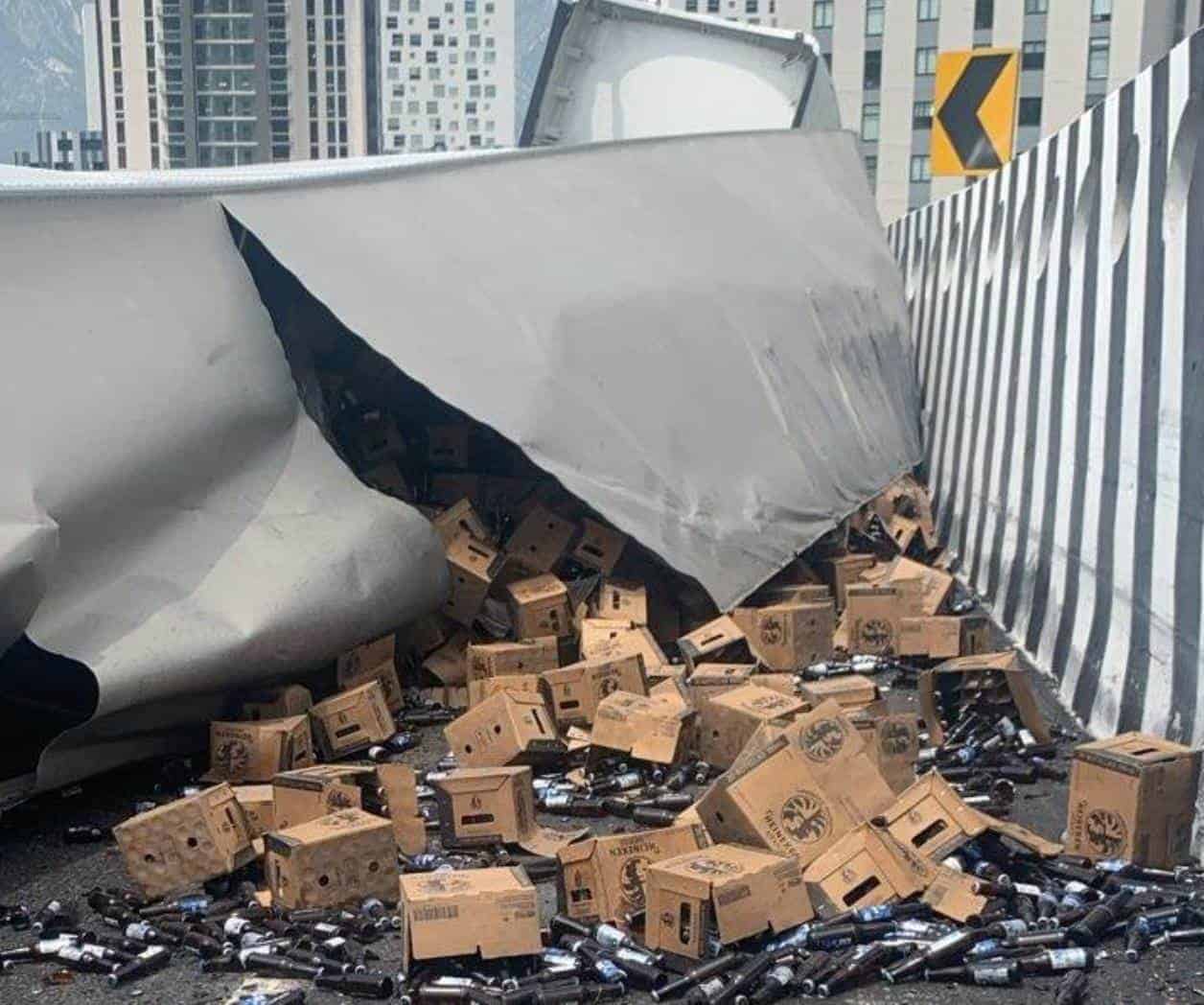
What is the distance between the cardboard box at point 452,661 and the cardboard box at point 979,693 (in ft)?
7.66

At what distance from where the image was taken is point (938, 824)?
481 cm

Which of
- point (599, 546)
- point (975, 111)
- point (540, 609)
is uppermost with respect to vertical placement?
point (975, 111)

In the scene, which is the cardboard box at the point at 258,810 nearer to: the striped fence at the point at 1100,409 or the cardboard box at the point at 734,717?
the cardboard box at the point at 734,717

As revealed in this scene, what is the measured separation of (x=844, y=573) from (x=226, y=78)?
144 m

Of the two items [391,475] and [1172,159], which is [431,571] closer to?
[391,475]

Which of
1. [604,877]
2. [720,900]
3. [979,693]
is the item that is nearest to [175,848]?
[604,877]

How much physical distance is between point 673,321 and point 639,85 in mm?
7010

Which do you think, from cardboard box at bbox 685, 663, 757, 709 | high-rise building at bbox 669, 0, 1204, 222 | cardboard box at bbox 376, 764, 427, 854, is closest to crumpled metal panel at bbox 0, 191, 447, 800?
cardboard box at bbox 376, 764, 427, 854

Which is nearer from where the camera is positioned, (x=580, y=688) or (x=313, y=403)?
(x=580, y=688)

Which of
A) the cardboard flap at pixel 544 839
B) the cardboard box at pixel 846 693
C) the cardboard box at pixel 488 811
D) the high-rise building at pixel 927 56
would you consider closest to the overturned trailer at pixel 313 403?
the cardboard box at pixel 488 811

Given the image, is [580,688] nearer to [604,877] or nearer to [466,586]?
[466,586]

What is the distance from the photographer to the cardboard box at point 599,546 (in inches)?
315

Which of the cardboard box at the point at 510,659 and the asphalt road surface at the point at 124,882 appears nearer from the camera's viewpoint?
the asphalt road surface at the point at 124,882

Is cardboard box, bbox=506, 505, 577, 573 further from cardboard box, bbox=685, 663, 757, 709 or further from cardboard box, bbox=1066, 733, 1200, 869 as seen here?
cardboard box, bbox=1066, 733, 1200, 869
